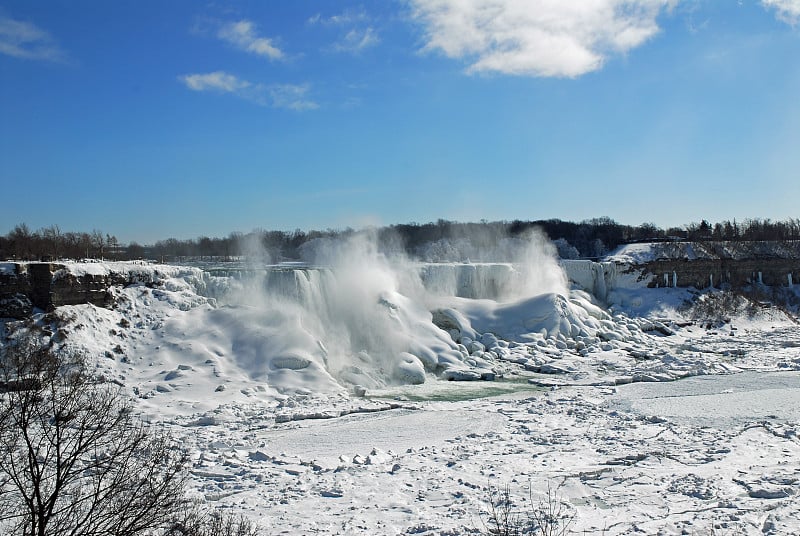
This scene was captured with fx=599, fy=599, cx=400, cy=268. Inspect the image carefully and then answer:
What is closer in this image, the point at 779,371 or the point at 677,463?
the point at 677,463

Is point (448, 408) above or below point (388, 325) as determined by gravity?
below

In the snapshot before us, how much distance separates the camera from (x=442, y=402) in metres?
18.9

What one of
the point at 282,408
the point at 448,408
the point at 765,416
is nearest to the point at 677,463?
the point at 765,416

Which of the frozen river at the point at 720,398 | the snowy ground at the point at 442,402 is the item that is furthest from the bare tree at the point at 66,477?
the frozen river at the point at 720,398

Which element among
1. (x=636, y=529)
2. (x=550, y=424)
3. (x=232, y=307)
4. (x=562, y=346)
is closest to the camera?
(x=636, y=529)

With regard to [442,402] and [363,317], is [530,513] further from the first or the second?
[363,317]

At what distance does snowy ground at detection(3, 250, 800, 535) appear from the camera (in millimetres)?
10328

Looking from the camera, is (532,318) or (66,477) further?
(532,318)

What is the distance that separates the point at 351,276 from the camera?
2848cm

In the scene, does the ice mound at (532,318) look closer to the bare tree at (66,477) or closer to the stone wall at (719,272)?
the stone wall at (719,272)

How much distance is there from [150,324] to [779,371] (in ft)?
79.2

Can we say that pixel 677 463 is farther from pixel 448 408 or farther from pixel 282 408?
pixel 282 408

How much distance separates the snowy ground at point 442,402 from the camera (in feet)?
33.9

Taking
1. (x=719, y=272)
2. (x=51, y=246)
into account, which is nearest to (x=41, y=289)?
(x=51, y=246)
